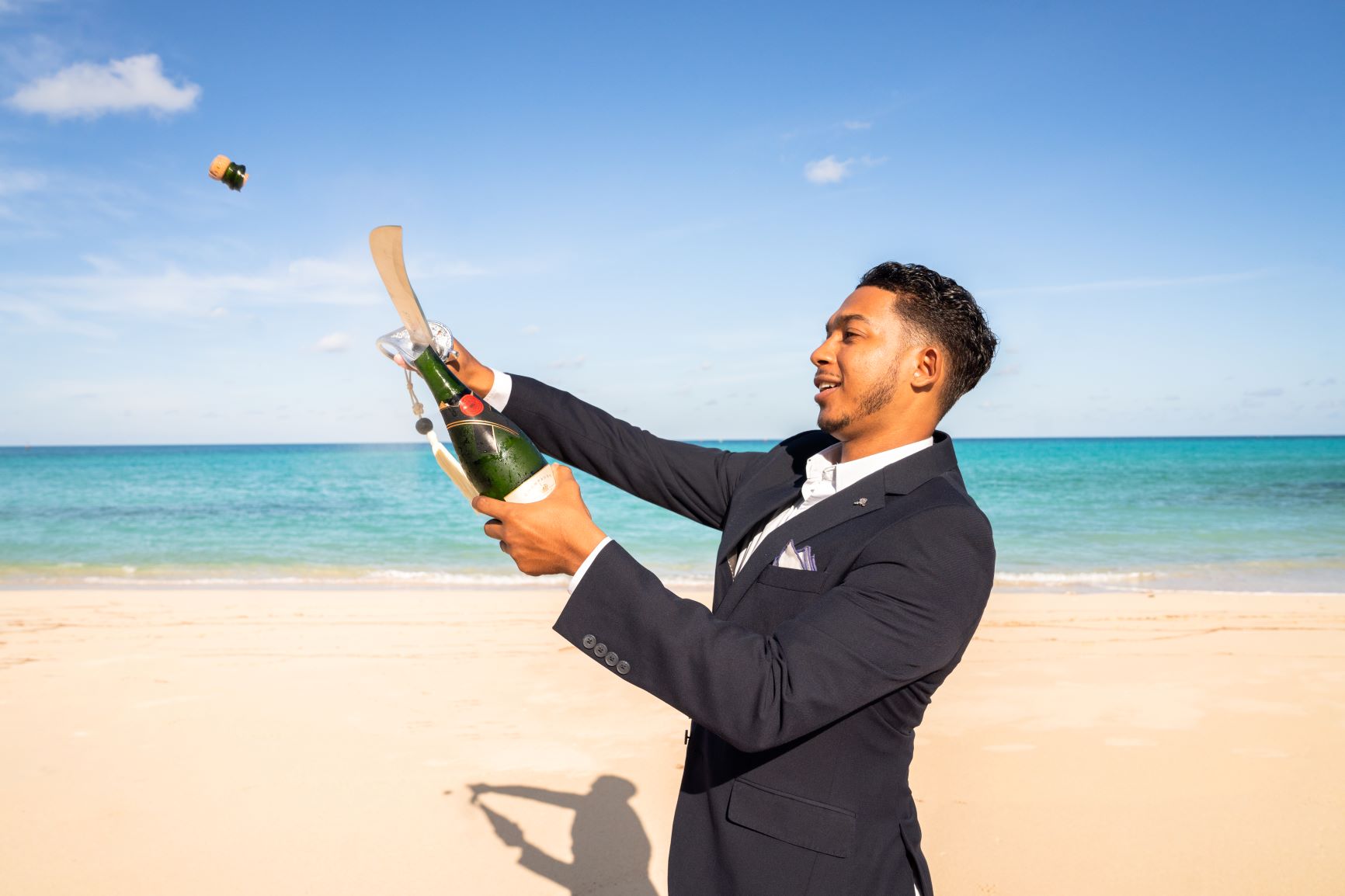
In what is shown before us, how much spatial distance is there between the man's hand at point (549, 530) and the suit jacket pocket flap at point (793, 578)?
55 cm

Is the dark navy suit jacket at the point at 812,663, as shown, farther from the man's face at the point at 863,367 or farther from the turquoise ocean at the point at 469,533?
the turquoise ocean at the point at 469,533

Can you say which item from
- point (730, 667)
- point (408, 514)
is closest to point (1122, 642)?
point (730, 667)

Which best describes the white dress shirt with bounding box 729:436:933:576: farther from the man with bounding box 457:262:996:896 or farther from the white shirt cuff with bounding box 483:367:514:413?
the white shirt cuff with bounding box 483:367:514:413

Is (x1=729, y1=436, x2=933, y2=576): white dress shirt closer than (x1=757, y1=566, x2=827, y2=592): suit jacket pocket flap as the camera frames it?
No

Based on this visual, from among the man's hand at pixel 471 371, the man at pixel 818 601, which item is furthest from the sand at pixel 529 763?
the man's hand at pixel 471 371

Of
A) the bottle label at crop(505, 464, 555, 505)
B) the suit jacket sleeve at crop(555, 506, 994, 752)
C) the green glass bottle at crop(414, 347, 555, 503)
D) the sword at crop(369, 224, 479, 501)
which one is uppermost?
the sword at crop(369, 224, 479, 501)

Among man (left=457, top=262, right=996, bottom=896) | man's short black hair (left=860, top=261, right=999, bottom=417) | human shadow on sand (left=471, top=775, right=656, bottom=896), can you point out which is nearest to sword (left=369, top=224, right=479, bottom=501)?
man (left=457, top=262, right=996, bottom=896)

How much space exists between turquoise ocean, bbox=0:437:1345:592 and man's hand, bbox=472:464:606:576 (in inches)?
504

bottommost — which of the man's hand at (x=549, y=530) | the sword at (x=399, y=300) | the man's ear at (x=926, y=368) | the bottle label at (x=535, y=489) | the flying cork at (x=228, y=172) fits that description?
the man's hand at (x=549, y=530)

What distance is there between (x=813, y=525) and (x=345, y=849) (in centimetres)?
412

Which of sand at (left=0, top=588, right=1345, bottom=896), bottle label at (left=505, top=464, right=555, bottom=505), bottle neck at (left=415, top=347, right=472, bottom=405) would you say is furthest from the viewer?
sand at (left=0, top=588, right=1345, bottom=896)

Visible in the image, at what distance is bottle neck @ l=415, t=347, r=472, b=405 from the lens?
6.15ft

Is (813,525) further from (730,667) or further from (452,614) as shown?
(452,614)

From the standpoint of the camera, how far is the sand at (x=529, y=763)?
4680mm
